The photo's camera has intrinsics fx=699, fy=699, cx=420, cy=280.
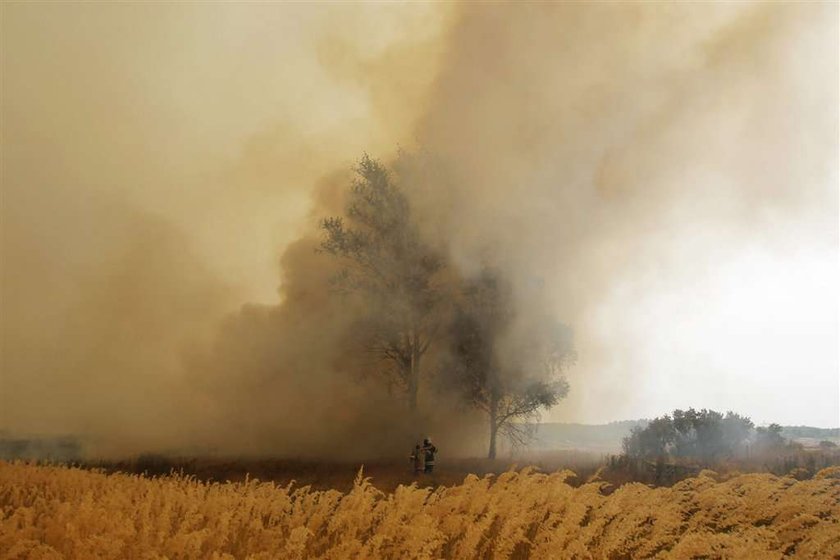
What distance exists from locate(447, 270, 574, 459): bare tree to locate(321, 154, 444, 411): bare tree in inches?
64.0

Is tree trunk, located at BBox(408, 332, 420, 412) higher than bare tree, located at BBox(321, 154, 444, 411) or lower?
lower

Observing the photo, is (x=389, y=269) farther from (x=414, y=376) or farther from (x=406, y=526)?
(x=406, y=526)

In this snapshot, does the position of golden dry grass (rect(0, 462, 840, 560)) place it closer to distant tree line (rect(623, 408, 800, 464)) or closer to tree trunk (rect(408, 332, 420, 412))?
tree trunk (rect(408, 332, 420, 412))

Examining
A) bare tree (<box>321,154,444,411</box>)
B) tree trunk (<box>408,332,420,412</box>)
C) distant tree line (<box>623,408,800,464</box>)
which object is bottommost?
distant tree line (<box>623,408,800,464</box>)

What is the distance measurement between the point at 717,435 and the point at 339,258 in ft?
64.1

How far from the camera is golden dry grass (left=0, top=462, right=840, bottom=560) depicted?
24.1ft

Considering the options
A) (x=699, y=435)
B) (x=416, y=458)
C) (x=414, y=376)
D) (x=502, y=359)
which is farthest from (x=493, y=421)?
(x=699, y=435)

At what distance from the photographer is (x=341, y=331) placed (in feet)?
102

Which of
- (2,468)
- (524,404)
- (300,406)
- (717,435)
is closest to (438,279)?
(524,404)

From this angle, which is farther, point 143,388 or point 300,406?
point 143,388

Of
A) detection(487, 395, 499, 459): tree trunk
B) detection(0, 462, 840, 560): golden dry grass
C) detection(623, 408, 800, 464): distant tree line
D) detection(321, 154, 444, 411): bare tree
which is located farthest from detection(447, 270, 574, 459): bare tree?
detection(0, 462, 840, 560): golden dry grass

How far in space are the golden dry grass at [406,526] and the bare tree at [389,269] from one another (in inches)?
690

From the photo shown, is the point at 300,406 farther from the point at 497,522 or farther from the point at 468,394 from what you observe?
the point at 497,522

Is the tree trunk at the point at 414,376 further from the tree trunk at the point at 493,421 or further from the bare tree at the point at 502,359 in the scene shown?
the tree trunk at the point at 493,421
